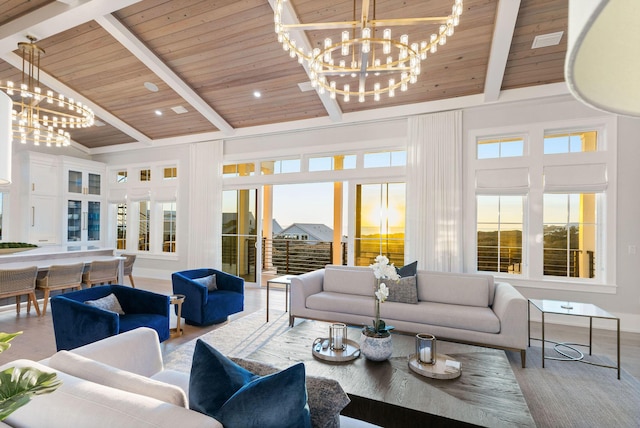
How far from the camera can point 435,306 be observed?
3.68 meters

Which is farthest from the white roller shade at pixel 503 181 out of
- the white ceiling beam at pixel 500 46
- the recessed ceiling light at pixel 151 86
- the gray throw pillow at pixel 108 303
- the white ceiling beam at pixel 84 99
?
the white ceiling beam at pixel 84 99

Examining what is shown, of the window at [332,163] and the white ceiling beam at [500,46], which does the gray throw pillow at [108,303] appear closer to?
the window at [332,163]

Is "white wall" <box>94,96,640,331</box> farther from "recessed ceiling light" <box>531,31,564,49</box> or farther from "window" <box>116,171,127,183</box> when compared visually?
"window" <box>116,171,127,183</box>

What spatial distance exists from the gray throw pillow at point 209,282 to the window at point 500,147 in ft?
14.4

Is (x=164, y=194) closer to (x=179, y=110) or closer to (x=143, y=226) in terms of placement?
(x=143, y=226)

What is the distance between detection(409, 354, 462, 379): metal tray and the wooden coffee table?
3 centimetres

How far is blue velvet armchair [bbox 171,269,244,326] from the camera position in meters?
4.17

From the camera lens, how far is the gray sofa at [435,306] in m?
3.24

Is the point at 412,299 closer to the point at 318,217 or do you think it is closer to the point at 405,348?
the point at 405,348

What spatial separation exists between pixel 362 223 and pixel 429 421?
4.30m

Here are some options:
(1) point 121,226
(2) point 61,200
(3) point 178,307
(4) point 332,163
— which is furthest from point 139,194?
(3) point 178,307

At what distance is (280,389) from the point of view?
3.60 ft

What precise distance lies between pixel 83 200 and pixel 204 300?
604 centimetres

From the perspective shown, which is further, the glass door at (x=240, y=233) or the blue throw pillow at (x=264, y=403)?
the glass door at (x=240, y=233)
